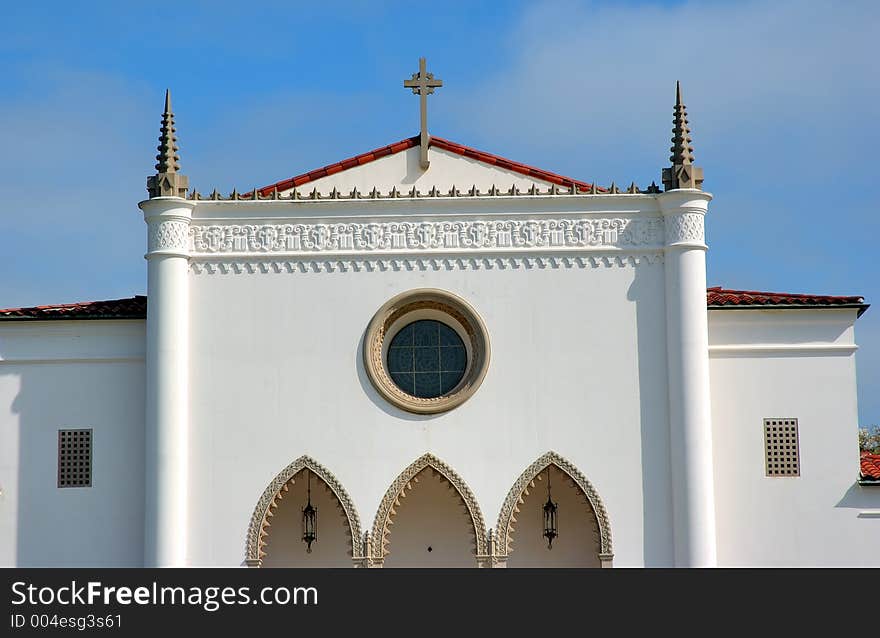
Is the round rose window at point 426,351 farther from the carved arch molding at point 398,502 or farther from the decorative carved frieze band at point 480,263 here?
the carved arch molding at point 398,502

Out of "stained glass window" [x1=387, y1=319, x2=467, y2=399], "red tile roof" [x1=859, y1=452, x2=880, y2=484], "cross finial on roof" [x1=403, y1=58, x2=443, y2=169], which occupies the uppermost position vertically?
"cross finial on roof" [x1=403, y1=58, x2=443, y2=169]

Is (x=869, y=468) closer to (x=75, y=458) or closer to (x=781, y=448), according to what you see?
(x=781, y=448)

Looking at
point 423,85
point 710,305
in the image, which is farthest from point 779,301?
point 423,85

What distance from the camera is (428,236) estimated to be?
90.8 ft

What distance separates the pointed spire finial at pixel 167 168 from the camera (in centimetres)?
2755

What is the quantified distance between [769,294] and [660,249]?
2269 mm

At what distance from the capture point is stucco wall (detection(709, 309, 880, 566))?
27.3 metres

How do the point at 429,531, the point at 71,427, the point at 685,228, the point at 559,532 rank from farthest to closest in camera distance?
the point at 429,531 → the point at 559,532 → the point at 71,427 → the point at 685,228

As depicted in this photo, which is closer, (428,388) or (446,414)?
(446,414)

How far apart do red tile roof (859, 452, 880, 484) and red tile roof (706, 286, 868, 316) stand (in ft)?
8.90

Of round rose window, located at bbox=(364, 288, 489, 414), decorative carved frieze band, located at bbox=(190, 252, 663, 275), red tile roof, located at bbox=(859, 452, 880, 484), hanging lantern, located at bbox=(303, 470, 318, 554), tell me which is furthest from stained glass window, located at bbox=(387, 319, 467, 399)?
red tile roof, located at bbox=(859, 452, 880, 484)

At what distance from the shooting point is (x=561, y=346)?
27.4m

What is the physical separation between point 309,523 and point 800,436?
8585 mm

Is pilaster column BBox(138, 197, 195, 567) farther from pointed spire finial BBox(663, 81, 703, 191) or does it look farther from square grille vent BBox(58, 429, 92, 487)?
pointed spire finial BBox(663, 81, 703, 191)
